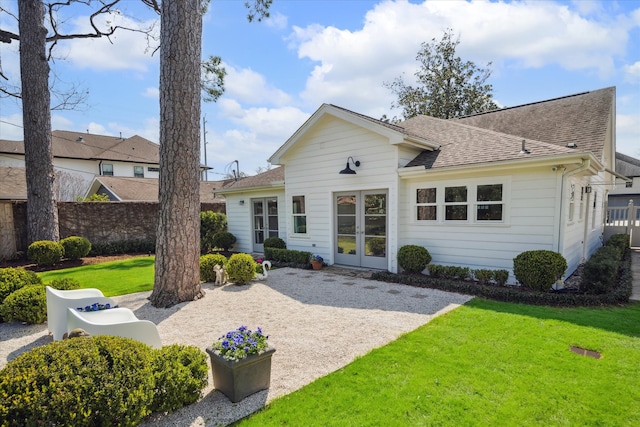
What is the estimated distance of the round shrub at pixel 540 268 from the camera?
6027 millimetres

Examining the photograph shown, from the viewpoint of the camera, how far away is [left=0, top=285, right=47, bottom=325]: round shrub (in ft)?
16.7

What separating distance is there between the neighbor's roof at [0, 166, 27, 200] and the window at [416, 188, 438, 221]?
17.7m

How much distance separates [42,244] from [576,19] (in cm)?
1713

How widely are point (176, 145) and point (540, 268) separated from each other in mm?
7569

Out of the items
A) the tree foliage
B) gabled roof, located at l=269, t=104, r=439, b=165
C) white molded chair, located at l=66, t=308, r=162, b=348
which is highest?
the tree foliage

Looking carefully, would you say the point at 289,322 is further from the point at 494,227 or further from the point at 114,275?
the point at 114,275

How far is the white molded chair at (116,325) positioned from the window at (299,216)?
6.91 m

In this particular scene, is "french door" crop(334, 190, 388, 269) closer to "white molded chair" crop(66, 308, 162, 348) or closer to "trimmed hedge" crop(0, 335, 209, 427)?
"white molded chair" crop(66, 308, 162, 348)

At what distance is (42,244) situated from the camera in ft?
34.1

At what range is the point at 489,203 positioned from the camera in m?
7.21

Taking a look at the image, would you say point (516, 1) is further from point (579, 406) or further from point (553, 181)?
point (579, 406)

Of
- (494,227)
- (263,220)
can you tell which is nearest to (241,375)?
(494,227)

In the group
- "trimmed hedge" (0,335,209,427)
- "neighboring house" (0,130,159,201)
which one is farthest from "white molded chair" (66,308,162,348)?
"neighboring house" (0,130,159,201)

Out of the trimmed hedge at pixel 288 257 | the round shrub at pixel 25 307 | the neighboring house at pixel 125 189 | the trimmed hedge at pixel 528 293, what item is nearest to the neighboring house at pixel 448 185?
the trimmed hedge at pixel 288 257
